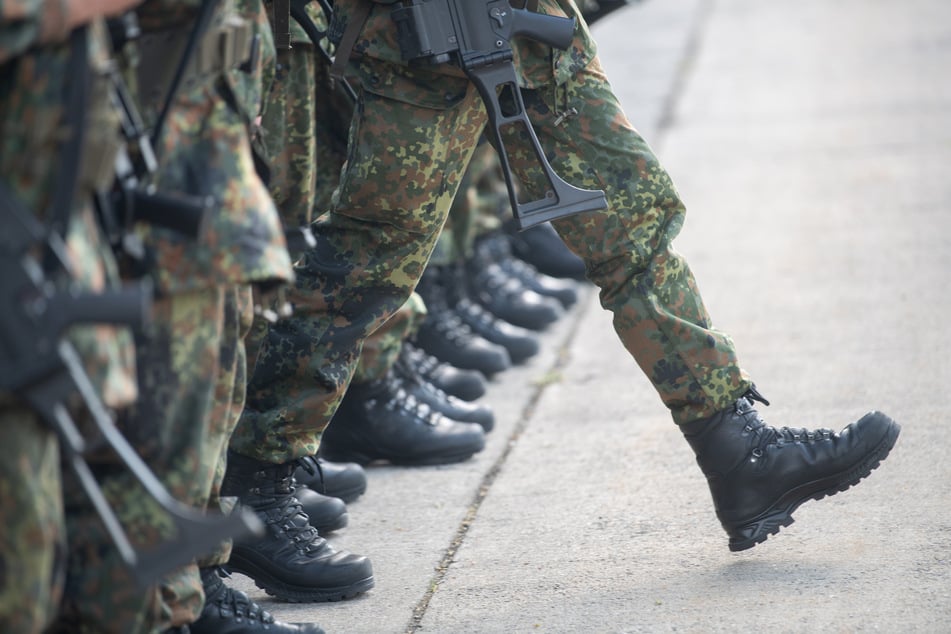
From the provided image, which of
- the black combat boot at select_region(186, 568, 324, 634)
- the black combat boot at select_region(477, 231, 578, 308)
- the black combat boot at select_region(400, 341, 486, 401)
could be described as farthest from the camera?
the black combat boot at select_region(477, 231, 578, 308)

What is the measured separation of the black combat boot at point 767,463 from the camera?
9.32 feet

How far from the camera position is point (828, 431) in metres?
2.90

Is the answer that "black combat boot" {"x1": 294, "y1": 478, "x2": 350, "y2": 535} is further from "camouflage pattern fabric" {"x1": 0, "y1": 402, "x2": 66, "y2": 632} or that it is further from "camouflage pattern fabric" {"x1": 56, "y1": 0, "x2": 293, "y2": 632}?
"camouflage pattern fabric" {"x1": 0, "y1": 402, "x2": 66, "y2": 632}

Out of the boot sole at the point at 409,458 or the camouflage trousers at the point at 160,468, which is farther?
the boot sole at the point at 409,458

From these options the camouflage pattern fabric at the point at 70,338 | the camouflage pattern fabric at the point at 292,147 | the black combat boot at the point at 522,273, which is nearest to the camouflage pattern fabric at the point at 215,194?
the camouflage pattern fabric at the point at 70,338

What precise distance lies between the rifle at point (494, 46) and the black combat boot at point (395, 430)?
3.36ft

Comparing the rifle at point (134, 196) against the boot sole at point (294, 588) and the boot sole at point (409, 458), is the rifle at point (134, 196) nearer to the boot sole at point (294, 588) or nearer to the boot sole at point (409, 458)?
the boot sole at point (294, 588)

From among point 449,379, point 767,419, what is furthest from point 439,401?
point 767,419

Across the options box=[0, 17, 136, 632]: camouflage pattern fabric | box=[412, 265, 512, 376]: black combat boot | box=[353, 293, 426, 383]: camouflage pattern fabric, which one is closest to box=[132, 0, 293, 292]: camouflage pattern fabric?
box=[0, 17, 136, 632]: camouflage pattern fabric

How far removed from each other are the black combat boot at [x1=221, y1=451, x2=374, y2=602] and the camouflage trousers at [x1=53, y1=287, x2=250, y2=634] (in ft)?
2.33

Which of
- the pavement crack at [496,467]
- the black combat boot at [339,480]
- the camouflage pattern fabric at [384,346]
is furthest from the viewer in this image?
the camouflage pattern fabric at [384,346]

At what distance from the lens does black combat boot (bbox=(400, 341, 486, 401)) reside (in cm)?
418

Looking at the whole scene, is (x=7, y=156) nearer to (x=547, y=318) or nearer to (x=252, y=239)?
(x=252, y=239)

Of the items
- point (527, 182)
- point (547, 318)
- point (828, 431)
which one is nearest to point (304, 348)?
point (527, 182)
